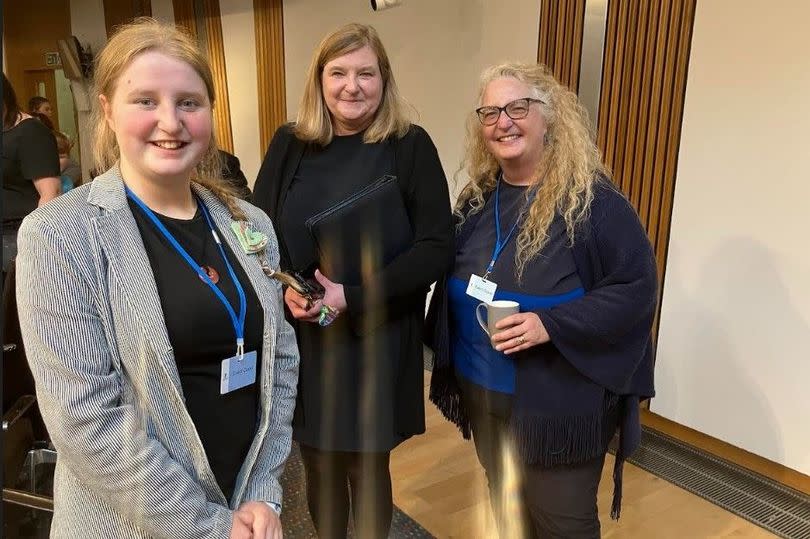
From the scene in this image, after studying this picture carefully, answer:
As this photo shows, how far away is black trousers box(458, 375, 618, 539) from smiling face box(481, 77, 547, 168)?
65 cm

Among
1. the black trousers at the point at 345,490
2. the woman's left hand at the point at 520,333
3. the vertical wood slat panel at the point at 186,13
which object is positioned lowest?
the black trousers at the point at 345,490

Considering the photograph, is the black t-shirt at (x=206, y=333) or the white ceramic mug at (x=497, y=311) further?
the white ceramic mug at (x=497, y=311)

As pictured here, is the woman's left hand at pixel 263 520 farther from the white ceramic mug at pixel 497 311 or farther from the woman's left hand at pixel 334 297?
the white ceramic mug at pixel 497 311

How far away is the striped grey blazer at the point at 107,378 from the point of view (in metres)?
0.98

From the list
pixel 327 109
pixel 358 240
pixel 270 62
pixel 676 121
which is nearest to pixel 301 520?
pixel 358 240

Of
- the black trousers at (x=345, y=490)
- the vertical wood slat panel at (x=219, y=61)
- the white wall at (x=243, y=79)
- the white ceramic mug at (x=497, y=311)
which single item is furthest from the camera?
the vertical wood slat panel at (x=219, y=61)

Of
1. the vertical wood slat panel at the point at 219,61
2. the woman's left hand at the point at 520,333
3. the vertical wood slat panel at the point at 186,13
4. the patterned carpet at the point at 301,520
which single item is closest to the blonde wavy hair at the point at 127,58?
the woman's left hand at the point at 520,333

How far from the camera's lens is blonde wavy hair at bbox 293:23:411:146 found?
5.68ft

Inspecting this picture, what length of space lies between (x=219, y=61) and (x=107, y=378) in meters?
6.13

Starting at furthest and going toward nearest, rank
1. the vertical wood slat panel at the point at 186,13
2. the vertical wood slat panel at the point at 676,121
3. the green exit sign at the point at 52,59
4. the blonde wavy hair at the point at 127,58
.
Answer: the green exit sign at the point at 52,59 < the vertical wood slat panel at the point at 186,13 < the vertical wood slat panel at the point at 676,121 < the blonde wavy hair at the point at 127,58

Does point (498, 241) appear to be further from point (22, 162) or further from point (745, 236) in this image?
point (22, 162)

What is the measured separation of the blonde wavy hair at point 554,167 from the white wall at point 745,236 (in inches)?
58.3

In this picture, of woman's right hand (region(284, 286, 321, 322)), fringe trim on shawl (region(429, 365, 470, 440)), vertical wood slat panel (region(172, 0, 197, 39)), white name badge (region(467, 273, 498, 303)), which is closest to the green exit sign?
vertical wood slat panel (region(172, 0, 197, 39))

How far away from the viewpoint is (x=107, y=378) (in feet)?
3.32
